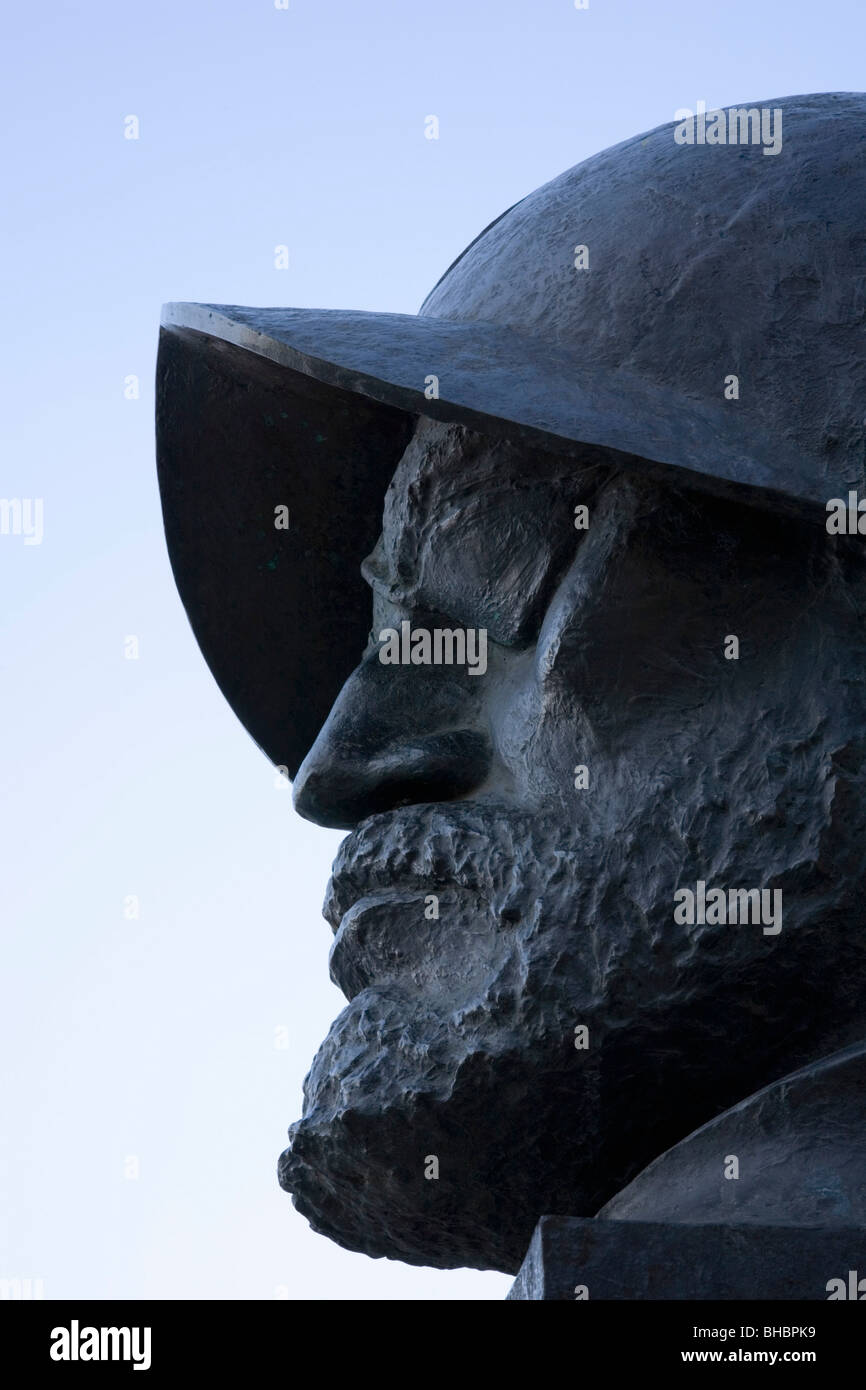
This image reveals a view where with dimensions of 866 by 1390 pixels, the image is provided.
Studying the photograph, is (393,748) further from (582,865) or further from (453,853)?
(582,865)

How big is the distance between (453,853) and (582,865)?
29 cm

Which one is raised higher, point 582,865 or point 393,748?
point 393,748

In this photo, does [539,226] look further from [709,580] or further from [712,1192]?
[712,1192]

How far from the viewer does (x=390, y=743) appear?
4219 millimetres

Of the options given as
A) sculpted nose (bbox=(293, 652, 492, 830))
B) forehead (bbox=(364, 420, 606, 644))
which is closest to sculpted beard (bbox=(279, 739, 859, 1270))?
sculpted nose (bbox=(293, 652, 492, 830))

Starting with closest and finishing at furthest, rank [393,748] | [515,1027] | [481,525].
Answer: [515,1027]
[481,525]
[393,748]

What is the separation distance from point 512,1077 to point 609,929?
314mm

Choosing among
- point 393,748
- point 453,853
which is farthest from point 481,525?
point 453,853

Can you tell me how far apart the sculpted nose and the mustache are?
9 centimetres

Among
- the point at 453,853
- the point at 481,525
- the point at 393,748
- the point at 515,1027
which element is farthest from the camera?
the point at 393,748

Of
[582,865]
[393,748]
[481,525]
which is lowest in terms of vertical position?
[582,865]

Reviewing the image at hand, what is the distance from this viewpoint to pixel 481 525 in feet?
13.3

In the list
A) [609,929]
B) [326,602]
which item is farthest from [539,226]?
[609,929]

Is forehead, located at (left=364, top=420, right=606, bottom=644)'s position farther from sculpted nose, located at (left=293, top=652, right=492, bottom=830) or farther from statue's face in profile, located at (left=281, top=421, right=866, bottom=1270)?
sculpted nose, located at (left=293, top=652, right=492, bottom=830)
